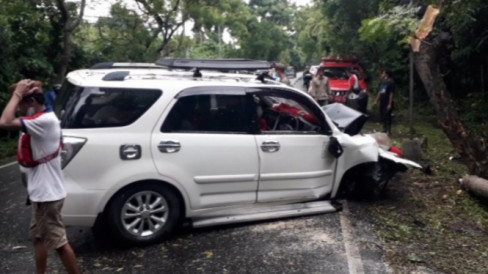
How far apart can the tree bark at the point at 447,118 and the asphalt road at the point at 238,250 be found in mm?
2585

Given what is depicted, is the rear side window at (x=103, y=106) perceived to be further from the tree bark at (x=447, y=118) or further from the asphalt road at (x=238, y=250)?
the tree bark at (x=447, y=118)

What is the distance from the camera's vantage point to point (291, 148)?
5781mm

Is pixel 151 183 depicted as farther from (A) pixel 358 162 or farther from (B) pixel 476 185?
(B) pixel 476 185

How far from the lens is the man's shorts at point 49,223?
4.00 m

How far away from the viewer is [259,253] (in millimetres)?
4961

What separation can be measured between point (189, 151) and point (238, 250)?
1079 mm

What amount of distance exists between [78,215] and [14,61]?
33.5 feet

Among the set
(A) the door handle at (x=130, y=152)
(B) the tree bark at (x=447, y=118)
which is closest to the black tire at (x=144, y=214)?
(A) the door handle at (x=130, y=152)

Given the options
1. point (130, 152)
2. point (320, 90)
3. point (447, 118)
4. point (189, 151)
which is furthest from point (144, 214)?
point (320, 90)

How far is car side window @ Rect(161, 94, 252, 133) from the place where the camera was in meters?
5.27

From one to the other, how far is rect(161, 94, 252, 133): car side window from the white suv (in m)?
0.01

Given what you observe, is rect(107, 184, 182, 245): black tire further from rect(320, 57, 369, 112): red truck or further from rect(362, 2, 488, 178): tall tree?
rect(320, 57, 369, 112): red truck

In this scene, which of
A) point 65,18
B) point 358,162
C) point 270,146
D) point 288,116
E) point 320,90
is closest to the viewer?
point 270,146

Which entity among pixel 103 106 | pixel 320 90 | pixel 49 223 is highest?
pixel 103 106
